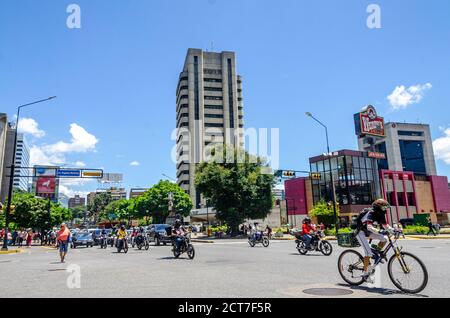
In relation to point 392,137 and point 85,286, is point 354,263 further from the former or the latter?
point 392,137

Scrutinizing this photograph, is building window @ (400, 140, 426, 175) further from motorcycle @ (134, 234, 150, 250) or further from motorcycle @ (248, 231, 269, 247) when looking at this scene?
motorcycle @ (134, 234, 150, 250)

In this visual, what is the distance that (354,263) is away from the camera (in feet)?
25.0

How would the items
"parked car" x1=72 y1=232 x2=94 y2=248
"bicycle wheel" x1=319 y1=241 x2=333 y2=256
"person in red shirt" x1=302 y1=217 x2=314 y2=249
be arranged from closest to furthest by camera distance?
"bicycle wheel" x1=319 y1=241 x2=333 y2=256 → "person in red shirt" x1=302 y1=217 x2=314 y2=249 → "parked car" x1=72 y1=232 x2=94 y2=248

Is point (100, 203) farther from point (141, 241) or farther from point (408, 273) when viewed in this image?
point (408, 273)

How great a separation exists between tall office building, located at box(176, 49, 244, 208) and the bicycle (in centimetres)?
10479

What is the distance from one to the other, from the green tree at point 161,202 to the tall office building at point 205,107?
33.7 meters

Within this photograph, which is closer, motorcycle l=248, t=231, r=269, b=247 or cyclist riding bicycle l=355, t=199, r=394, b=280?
cyclist riding bicycle l=355, t=199, r=394, b=280

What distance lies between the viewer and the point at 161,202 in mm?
74062

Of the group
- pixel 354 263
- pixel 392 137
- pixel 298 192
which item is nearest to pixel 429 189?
pixel 298 192

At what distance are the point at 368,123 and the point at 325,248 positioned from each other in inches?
1759

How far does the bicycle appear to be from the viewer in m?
6.45

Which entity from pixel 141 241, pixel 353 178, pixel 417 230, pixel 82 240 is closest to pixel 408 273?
pixel 141 241

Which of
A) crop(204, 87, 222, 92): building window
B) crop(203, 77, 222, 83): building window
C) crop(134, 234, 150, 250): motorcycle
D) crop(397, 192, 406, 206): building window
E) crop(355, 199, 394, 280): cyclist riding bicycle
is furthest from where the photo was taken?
crop(203, 77, 222, 83): building window

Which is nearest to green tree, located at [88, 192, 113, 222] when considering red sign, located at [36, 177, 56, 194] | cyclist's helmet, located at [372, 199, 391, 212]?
red sign, located at [36, 177, 56, 194]
